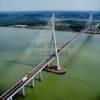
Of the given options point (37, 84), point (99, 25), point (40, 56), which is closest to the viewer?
point (37, 84)

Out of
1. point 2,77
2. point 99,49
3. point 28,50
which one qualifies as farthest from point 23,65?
point 99,49

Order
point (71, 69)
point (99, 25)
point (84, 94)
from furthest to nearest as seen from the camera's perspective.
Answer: point (99, 25), point (71, 69), point (84, 94)

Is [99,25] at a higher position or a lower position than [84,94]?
higher

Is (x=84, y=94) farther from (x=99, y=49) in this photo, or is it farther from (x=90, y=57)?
(x=99, y=49)

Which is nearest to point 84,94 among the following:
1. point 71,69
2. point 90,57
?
point 71,69

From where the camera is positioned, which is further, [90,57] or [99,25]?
[99,25]

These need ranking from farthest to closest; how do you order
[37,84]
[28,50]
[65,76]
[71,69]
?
1. [28,50]
2. [71,69]
3. [65,76]
4. [37,84]

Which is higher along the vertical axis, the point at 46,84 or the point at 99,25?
the point at 99,25

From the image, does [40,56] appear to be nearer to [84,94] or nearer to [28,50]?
[28,50]

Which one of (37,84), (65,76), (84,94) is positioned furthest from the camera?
(65,76)
